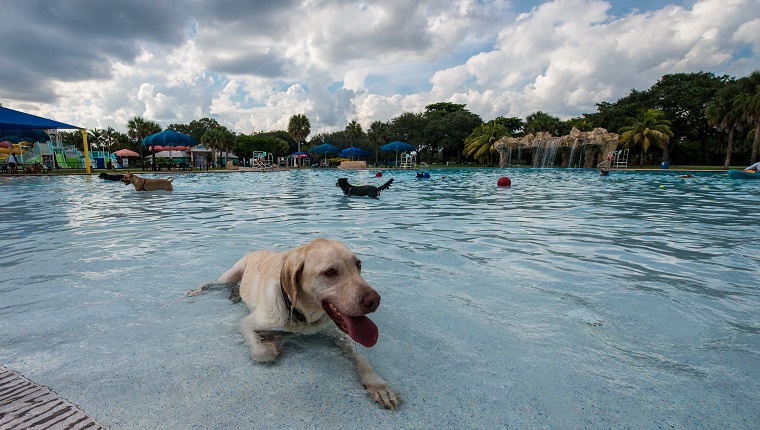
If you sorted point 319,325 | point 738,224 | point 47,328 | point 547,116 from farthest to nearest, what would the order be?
point 547,116 < point 738,224 < point 47,328 < point 319,325

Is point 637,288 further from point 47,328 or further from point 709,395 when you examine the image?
point 47,328

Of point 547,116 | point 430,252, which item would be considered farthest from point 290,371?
point 547,116

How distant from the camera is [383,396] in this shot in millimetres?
2252

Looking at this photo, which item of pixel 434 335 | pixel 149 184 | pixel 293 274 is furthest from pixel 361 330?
pixel 149 184

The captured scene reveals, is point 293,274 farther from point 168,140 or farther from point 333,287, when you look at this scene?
point 168,140

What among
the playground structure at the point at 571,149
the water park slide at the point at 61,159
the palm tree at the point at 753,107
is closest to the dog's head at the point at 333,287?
the playground structure at the point at 571,149

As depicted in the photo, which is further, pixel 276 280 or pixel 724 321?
pixel 724 321

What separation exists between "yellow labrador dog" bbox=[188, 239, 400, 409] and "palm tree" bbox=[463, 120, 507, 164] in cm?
5671

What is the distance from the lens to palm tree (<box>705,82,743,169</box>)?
3838 centimetres

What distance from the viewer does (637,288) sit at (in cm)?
414

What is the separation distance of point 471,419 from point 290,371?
1.21m

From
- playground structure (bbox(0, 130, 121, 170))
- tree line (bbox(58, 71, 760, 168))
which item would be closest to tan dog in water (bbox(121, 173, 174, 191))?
playground structure (bbox(0, 130, 121, 170))

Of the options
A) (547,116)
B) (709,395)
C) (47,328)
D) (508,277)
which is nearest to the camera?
(709,395)

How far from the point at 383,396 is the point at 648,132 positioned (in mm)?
55291
